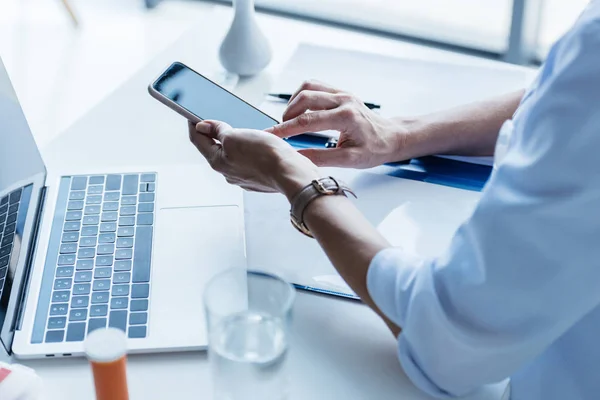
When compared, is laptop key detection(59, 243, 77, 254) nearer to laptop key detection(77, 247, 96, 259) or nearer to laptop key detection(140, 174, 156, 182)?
laptop key detection(77, 247, 96, 259)

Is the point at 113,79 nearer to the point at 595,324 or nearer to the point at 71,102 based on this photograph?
the point at 71,102

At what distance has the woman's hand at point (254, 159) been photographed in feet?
2.96

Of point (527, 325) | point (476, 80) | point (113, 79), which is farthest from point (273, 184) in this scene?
point (113, 79)

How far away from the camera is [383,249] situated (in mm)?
797

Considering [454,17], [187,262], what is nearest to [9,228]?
[187,262]

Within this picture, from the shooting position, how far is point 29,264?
93cm

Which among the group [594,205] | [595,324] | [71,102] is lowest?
[71,102]

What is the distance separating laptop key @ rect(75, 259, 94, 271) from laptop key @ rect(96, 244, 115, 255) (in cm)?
2

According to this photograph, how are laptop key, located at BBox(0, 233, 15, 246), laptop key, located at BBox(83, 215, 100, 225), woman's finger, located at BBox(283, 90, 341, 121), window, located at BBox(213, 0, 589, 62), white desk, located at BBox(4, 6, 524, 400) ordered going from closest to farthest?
white desk, located at BBox(4, 6, 524, 400)
laptop key, located at BBox(0, 233, 15, 246)
laptop key, located at BBox(83, 215, 100, 225)
woman's finger, located at BBox(283, 90, 341, 121)
window, located at BBox(213, 0, 589, 62)

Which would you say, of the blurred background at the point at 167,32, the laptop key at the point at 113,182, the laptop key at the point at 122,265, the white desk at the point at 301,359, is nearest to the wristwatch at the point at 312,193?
the white desk at the point at 301,359

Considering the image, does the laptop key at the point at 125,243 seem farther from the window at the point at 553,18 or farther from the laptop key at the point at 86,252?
the window at the point at 553,18

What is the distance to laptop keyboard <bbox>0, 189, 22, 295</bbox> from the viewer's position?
2.89 ft

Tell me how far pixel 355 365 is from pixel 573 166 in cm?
33

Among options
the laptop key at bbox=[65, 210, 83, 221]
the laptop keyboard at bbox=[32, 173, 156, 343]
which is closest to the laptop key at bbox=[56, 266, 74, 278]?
the laptop keyboard at bbox=[32, 173, 156, 343]
